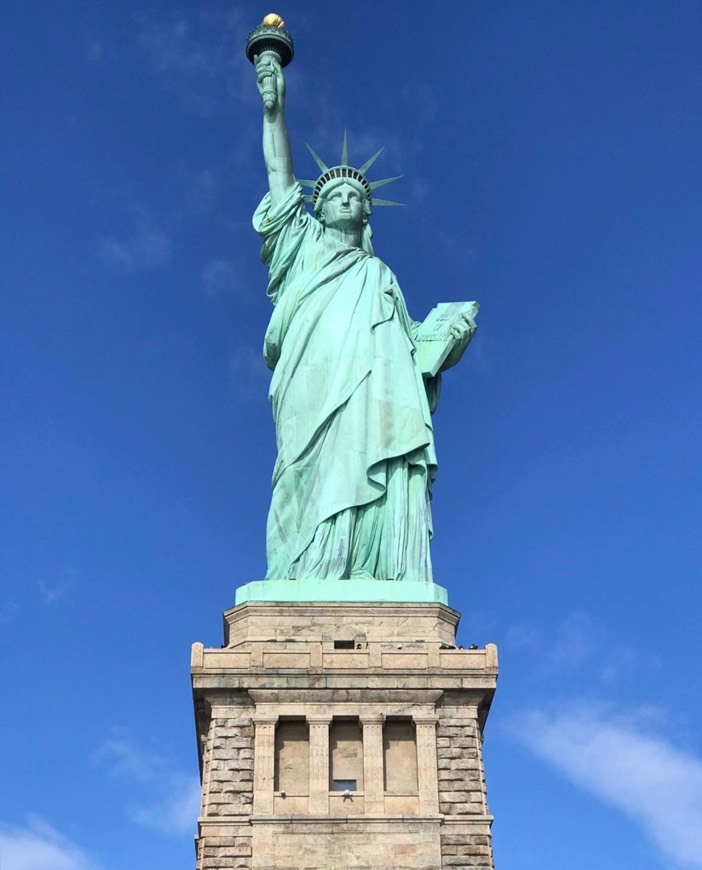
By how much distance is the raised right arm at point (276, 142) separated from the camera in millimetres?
31312

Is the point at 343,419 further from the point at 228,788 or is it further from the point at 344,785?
the point at 228,788

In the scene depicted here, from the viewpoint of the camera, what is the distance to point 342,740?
79.2 ft

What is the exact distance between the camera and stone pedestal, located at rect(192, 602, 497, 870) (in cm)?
2289

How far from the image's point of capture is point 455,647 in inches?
1004

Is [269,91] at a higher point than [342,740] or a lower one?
higher

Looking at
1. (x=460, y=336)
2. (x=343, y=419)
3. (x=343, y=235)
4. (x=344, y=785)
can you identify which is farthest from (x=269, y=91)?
(x=344, y=785)

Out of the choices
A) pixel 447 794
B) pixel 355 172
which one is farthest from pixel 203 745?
pixel 355 172

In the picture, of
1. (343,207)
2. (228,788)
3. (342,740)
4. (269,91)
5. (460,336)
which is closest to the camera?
(228,788)

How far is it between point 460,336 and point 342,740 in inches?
364

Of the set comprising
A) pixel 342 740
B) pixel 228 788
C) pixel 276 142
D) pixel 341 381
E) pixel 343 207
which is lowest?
pixel 228 788

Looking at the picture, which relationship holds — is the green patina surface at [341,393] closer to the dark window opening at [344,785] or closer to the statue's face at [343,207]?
the statue's face at [343,207]

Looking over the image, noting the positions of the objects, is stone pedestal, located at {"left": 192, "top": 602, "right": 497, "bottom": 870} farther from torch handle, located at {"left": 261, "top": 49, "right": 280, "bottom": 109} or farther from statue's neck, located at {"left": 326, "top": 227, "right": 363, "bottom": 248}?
torch handle, located at {"left": 261, "top": 49, "right": 280, "bottom": 109}

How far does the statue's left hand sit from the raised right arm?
15.4ft

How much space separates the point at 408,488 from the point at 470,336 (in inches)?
161
